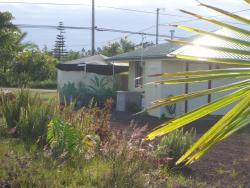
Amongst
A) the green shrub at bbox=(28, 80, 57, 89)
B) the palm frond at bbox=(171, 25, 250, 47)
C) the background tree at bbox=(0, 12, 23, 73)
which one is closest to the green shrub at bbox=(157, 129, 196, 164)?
the palm frond at bbox=(171, 25, 250, 47)

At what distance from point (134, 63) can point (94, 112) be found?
1746 cm

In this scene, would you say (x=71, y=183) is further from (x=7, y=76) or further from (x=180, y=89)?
(x=7, y=76)

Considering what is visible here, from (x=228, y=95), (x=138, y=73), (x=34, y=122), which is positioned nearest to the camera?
(x=228, y=95)

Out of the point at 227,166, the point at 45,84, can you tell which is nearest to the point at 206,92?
the point at 227,166

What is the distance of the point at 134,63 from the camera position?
26.8 m

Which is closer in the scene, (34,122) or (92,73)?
(34,122)

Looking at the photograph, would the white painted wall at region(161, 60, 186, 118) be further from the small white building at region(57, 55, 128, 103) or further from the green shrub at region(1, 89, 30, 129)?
the green shrub at region(1, 89, 30, 129)

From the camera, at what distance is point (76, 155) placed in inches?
286

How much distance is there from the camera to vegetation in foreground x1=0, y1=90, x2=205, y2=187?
6.18 m

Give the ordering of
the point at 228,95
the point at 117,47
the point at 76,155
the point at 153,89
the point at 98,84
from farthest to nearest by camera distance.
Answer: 1. the point at 117,47
2. the point at 98,84
3. the point at 153,89
4. the point at 76,155
5. the point at 228,95

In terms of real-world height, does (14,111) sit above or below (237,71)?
below

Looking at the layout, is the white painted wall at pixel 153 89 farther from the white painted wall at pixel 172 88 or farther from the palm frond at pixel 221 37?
the palm frond at pixel 221 37

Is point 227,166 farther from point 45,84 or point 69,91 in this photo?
point 45,84

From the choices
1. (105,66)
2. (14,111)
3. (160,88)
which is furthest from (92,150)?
(105,66)
